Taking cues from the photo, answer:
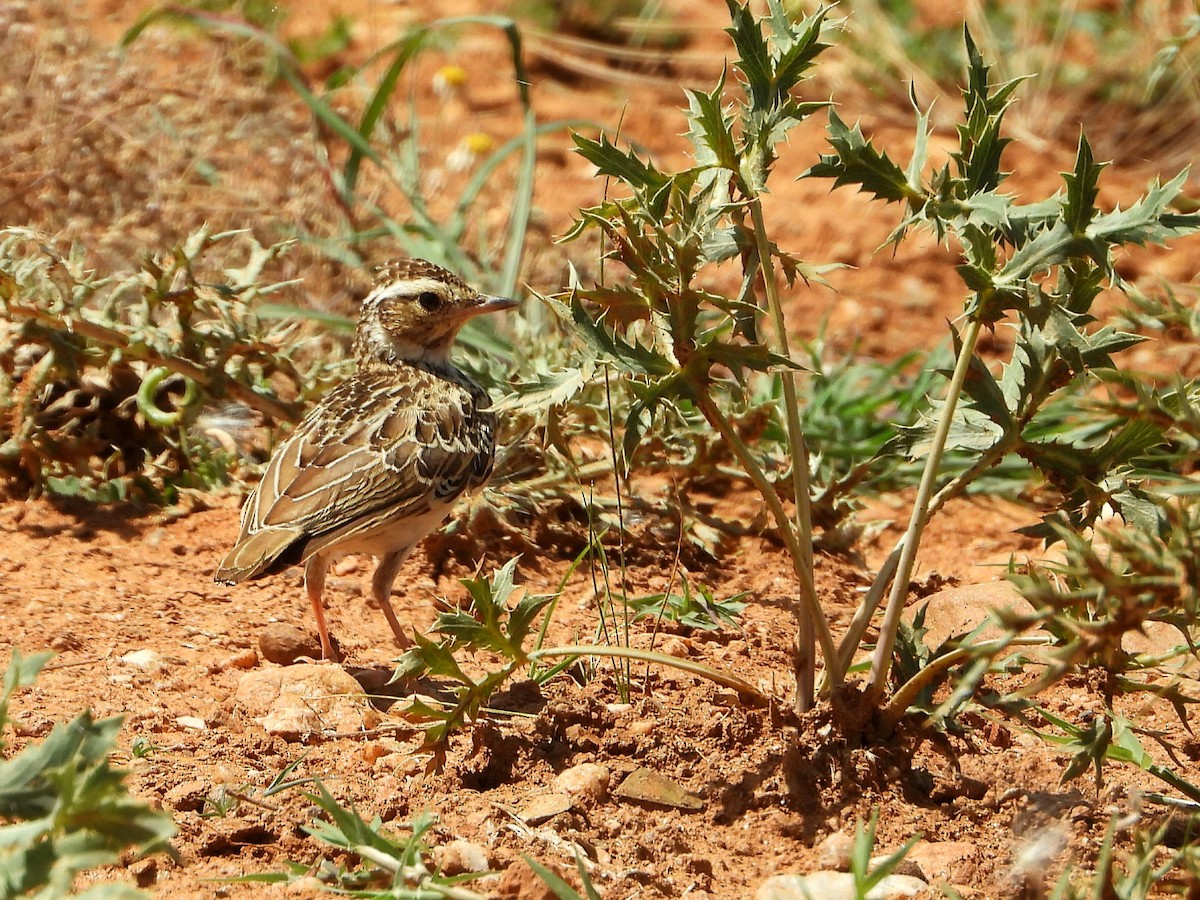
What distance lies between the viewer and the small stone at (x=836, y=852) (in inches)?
131

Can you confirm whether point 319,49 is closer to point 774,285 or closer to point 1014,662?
point 774,285

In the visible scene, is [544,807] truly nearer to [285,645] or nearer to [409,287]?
[285,645]

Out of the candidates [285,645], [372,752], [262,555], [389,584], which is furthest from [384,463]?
[372,752]

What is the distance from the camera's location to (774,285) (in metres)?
3.55

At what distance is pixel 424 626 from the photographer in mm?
5133

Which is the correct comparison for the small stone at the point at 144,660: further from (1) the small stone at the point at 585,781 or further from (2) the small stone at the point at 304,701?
(1) the small stone at the point at 585,781

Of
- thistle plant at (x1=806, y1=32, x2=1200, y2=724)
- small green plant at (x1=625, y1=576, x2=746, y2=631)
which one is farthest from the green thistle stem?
small green plant at (x1=625, y1=576, x2=746, y2=631)

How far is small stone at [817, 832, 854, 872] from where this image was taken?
3334 mm

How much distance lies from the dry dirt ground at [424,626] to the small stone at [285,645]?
80mm

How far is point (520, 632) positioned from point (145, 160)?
190 inches

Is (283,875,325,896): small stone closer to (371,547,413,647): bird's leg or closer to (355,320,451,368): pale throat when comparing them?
(371,547,413,647): bird's leg

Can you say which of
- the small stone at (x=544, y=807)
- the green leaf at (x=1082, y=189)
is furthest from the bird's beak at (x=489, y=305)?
the green leaf at (x=1082, y=189)

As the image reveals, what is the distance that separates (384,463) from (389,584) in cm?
41

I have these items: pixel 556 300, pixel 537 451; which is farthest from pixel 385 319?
pixel 556 300
